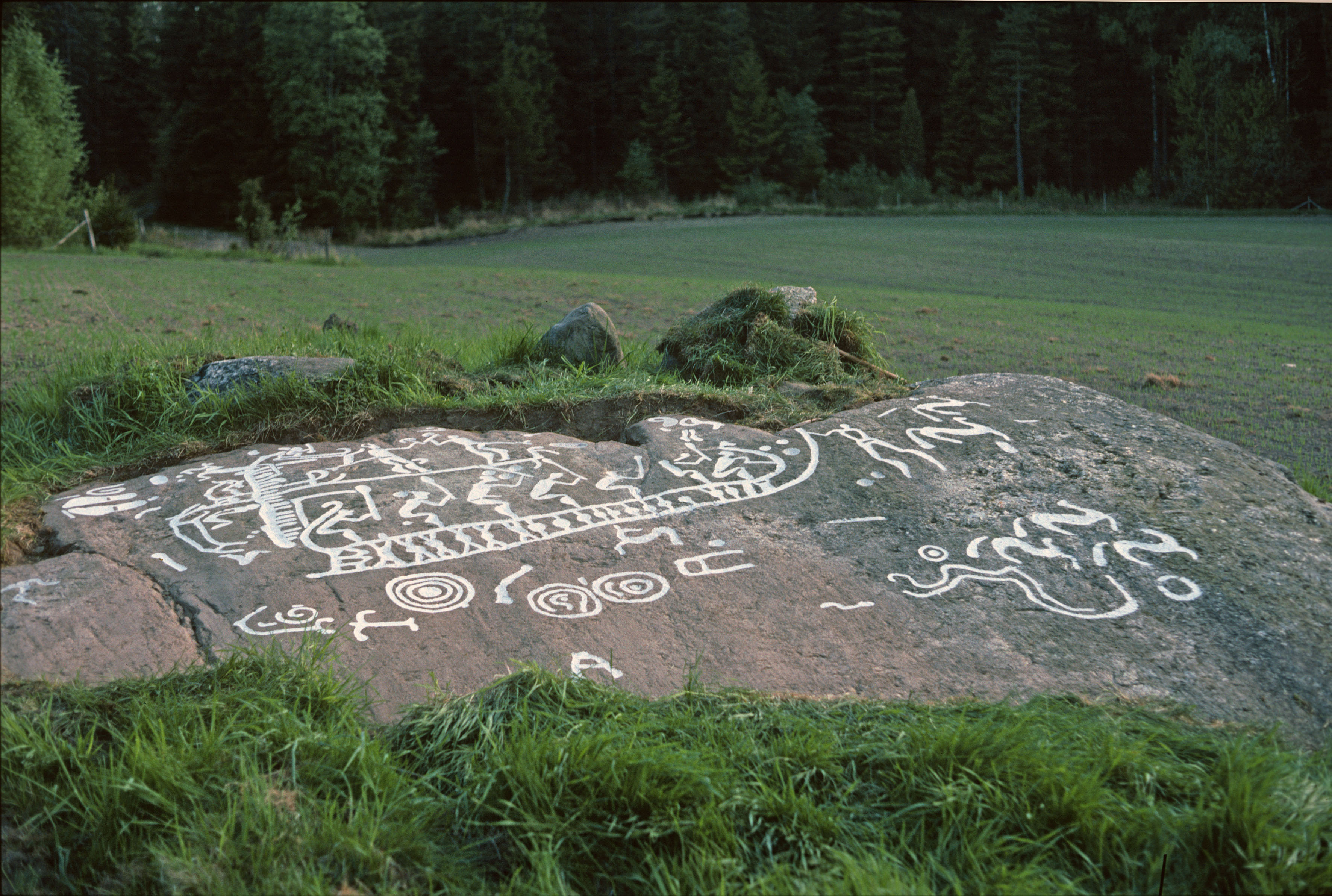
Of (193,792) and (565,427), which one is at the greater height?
(565,427)

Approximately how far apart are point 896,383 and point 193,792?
180 inches

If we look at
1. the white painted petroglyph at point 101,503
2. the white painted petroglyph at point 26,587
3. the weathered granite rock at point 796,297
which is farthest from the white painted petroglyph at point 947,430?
the white painted petroglyph at point 26,587

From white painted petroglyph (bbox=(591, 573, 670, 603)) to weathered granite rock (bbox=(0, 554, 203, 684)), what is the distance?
4.34ft

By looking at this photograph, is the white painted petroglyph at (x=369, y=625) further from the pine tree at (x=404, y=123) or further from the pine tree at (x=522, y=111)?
the pine tree at (x=404, y=123)

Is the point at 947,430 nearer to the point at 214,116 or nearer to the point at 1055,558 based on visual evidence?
the point at 1055,558

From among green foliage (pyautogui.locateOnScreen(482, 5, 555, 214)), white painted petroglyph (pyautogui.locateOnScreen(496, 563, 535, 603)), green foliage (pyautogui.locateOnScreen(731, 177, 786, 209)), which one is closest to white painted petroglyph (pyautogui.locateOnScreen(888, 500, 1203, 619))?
white painted petroglyph (pyautogui.locateOnScreen(496, 563, 535, 603))

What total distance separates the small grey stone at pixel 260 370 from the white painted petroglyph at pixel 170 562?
1786 millimetres

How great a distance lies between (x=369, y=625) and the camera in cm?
328

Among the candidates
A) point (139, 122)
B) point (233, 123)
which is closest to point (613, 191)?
point (233, 123)

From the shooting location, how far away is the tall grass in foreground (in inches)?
85.9

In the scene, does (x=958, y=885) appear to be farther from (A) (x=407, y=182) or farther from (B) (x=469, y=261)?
(A) (x=407, y=182)

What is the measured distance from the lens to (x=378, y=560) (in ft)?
12.1

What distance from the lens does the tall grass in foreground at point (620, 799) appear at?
2.18 m

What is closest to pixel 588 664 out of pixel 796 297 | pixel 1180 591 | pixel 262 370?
pixel 1180 591
